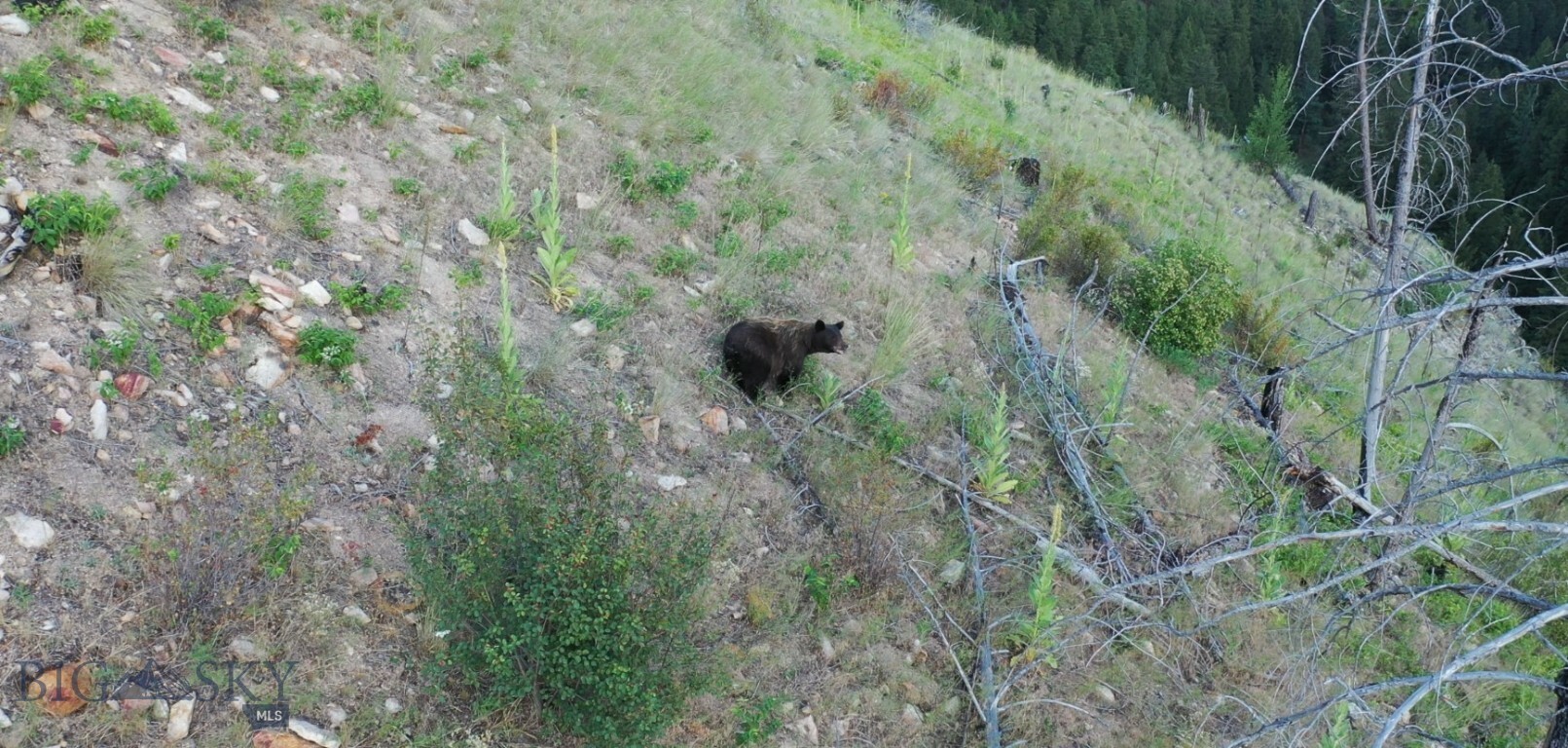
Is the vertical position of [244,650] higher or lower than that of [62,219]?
lower

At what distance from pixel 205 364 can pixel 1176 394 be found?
8.14 meters

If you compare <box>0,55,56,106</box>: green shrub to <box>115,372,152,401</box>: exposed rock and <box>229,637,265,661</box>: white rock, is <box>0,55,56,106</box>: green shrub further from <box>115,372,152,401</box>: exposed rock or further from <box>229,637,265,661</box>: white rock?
<box>229,637,265,661</box>: white rock

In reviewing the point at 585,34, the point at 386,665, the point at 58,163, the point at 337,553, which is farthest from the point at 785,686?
the point at 585,34

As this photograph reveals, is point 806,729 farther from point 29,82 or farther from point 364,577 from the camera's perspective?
point 29,82

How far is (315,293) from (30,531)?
2.10 metres

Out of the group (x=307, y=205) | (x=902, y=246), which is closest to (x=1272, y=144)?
(x=902, y=246)

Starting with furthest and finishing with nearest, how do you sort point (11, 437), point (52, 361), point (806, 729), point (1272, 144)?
point (1272, 144) < point (806, 729) < point (52, 361) < point (11, 437)

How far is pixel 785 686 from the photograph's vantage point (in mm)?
5082

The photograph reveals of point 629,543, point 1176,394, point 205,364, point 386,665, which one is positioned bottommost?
point 1176,394

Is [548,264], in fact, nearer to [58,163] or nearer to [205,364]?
[205,364]

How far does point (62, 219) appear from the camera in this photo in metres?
5.10

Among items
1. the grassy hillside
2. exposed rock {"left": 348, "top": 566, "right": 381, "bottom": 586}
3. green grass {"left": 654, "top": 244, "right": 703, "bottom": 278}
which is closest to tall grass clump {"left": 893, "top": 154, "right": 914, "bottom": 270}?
the grassy hillside

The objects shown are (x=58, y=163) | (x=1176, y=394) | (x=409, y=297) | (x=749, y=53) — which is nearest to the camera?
(x=58, y=163)

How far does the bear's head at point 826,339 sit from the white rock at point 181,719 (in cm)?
424
